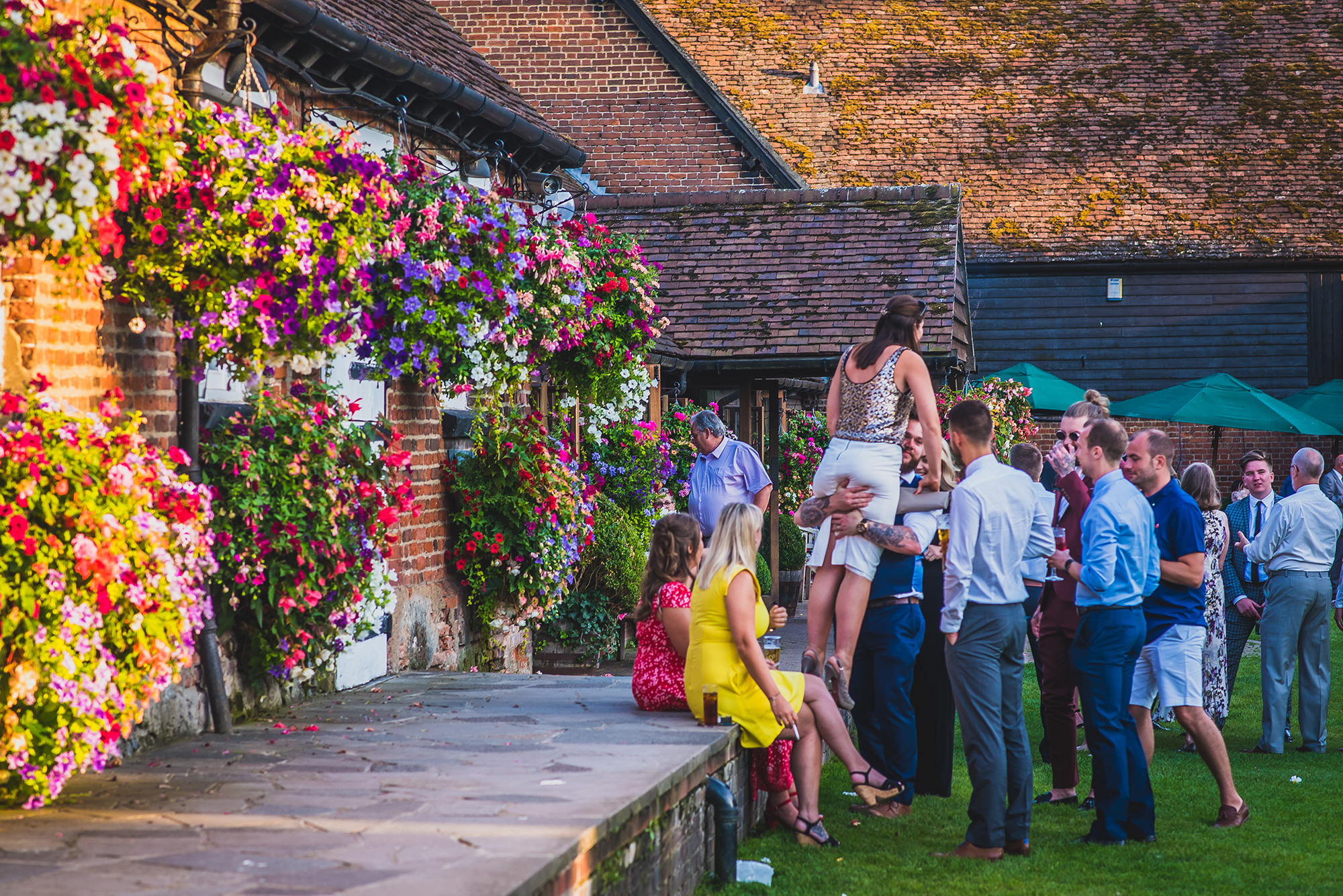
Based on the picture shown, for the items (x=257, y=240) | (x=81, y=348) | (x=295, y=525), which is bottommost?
(x=295, y=525)

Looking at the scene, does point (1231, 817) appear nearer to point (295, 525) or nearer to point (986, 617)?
point (986, 617)

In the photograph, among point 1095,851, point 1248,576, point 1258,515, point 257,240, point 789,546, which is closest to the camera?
point 257,240

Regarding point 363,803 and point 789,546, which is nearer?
point 363,803

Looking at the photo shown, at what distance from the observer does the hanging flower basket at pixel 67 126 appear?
3582mm

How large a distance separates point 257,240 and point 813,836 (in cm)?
358

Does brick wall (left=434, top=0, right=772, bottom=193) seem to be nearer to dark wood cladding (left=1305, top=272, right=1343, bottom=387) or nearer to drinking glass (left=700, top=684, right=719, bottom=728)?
drinking glass (left=700, top=684, right=719, bottom=728)

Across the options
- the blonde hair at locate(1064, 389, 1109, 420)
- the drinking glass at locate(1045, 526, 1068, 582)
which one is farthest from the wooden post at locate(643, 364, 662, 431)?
the drinking glass at locate(1045, 526, 1068, 582)

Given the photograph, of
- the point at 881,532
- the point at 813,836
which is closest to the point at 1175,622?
the point at 881,532

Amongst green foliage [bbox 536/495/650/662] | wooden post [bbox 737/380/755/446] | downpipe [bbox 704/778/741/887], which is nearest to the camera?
downpipe [bbox 704/778/741/887]

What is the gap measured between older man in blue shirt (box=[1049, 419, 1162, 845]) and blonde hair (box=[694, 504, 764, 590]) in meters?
1.53

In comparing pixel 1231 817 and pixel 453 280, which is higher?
pixel 453 280

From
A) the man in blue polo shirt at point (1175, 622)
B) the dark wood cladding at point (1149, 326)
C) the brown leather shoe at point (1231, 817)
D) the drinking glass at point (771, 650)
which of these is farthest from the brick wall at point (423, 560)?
the dark wood cladding at point (1149, 326)

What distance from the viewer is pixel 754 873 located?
5.46m

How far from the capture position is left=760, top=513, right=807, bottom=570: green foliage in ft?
52.3
